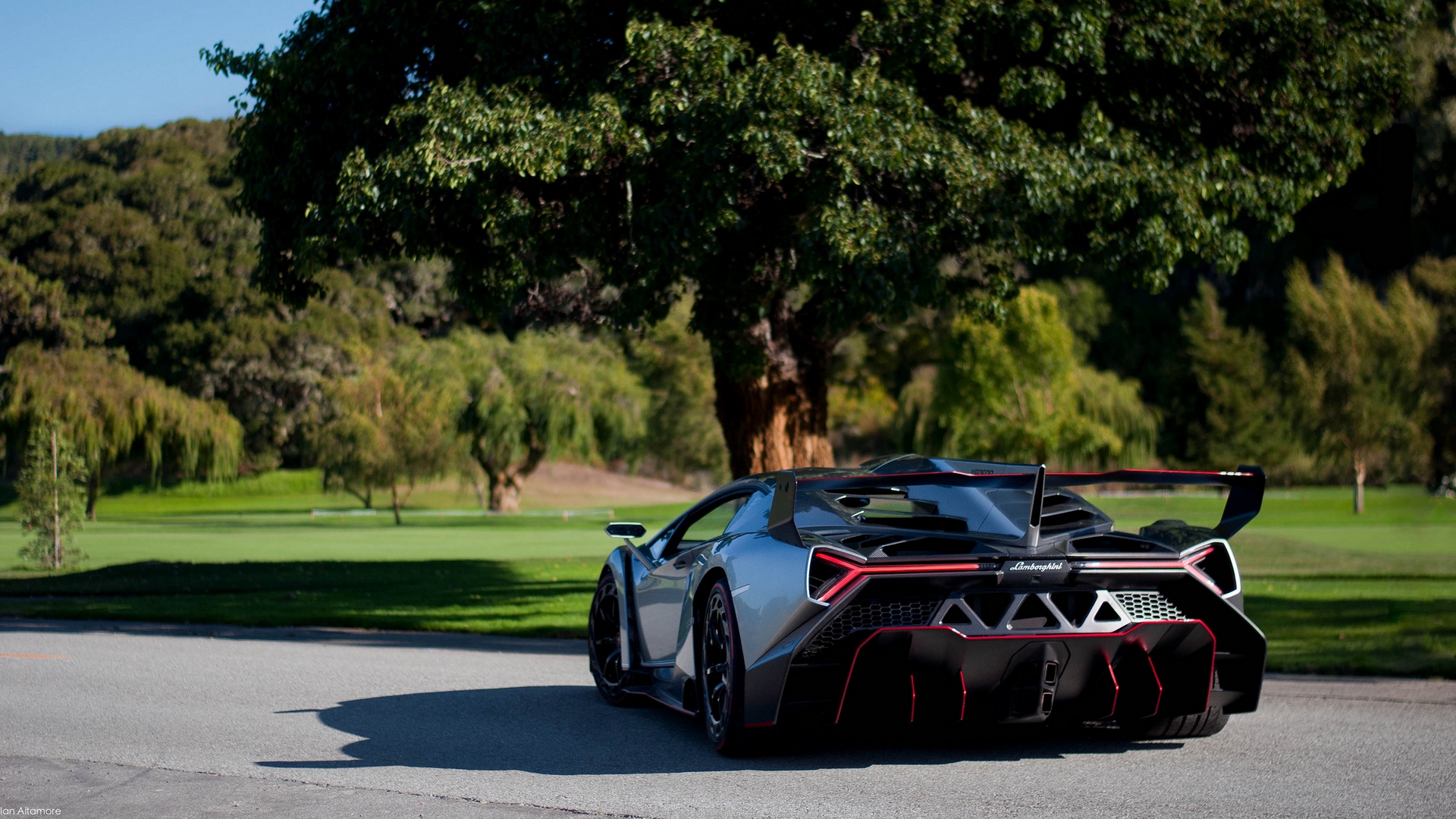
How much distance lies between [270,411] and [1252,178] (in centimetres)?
5551

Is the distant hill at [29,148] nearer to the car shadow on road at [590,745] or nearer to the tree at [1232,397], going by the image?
the tree at [1232,397]

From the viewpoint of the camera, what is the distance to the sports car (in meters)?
5.13

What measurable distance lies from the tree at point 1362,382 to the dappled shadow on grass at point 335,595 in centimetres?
2984

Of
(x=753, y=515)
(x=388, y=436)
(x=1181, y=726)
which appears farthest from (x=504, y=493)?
(x=1181, y=726)

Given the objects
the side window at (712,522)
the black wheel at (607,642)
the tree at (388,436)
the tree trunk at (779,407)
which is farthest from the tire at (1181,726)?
the tree at (388,436)

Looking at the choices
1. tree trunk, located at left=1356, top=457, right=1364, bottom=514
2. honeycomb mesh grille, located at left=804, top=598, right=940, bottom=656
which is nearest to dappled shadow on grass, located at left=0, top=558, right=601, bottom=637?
honeycomb mesh grille, located at left=804, top=598, right=940, bottom=656

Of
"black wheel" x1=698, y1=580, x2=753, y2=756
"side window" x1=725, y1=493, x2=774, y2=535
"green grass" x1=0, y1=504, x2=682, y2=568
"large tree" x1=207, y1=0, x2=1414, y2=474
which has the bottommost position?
"green grass" x1=0, y1=504, x2=682, y2=568

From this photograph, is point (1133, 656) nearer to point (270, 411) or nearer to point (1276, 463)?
point (1276, 463)

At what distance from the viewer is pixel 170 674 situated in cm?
883

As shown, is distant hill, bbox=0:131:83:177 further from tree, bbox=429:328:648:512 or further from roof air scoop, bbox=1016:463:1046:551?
roof air scoop, bbox=1016:463:1046:551

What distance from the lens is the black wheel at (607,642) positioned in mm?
7406

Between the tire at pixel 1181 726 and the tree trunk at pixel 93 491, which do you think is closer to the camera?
the tire at pixel 1181 726

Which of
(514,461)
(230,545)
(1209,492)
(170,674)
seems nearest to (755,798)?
(170,674)

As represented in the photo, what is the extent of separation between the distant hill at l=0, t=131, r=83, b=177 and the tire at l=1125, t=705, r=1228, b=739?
374ft
